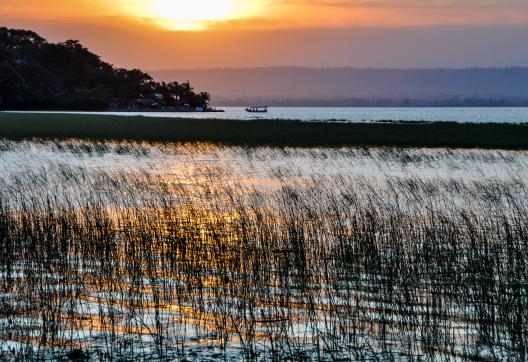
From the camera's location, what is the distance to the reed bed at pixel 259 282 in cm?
1005

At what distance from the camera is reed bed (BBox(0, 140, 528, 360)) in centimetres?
1005

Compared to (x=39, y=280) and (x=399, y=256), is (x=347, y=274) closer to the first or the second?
(x=399, y=256)

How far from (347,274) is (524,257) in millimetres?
3370

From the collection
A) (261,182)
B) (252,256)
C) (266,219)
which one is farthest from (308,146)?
(252,256)

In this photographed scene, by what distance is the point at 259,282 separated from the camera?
13258mm

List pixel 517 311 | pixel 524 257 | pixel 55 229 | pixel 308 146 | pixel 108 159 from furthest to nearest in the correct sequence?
1. pixel 308 146
2. pixel 108 159
3. pixel 55 229
4. pixel 524 257
5. pixel 517 311

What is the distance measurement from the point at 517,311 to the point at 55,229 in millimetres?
9628

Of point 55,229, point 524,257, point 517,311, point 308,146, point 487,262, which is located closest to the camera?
point 517,311

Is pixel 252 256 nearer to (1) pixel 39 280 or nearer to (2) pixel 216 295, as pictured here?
(2) pixel 216 295

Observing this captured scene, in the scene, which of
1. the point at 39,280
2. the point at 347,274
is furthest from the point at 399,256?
the point at 39,280

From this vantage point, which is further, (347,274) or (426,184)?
(426,184)

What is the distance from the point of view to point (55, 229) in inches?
664

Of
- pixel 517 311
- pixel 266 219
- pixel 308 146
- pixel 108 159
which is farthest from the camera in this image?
pixel 308 146

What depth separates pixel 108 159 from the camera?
42125 mm
